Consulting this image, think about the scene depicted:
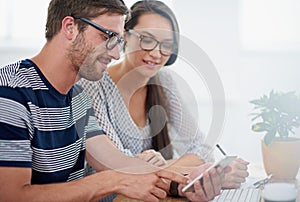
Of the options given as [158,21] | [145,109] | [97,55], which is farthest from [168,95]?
[97,55]

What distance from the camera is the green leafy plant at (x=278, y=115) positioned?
1.45 metres

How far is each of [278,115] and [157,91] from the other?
52cm

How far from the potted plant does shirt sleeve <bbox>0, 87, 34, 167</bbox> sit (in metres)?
0.67

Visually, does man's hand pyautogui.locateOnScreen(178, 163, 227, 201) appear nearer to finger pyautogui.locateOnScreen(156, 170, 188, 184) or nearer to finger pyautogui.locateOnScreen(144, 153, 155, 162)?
finger pyautogui.locateOnScreen(156, 170, 188, 184)

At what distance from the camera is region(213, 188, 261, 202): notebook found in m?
1.19

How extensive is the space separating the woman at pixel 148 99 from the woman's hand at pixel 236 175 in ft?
0.54

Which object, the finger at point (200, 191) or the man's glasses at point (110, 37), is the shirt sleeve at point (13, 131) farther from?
the finger at point (200, 191)

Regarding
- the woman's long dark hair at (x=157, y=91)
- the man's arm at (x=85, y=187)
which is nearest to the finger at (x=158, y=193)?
the man's arm at (x=85, y=187)

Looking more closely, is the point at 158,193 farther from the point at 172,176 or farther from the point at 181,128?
the point at 181,128

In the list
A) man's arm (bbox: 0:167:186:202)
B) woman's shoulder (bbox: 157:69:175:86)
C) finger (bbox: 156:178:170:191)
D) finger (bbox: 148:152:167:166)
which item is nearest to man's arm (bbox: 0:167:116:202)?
man's arm (bbox: 0:167:186:202)

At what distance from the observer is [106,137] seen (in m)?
1.49

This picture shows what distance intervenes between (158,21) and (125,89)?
0.27m

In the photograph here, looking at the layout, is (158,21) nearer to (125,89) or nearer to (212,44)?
(125,89)

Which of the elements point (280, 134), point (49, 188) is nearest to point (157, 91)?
point (280, 134)
